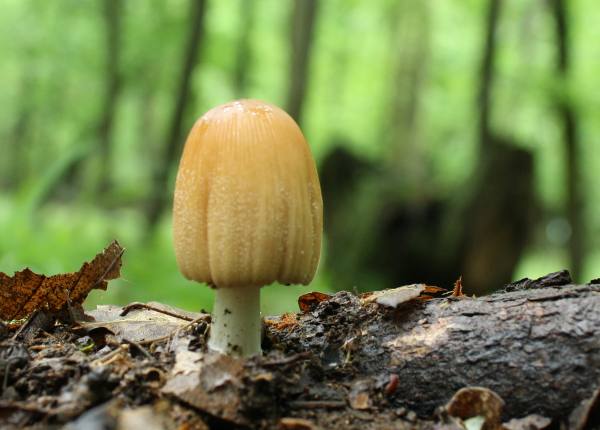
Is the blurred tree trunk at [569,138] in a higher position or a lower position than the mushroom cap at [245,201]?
→ higher

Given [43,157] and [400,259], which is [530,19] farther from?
[43,157]

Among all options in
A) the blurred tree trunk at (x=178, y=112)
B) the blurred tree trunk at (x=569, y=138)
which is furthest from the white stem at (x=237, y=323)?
the blurred tree trunk at (x=569, y=138)

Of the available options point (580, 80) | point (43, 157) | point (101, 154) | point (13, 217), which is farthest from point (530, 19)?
point (43, 157)

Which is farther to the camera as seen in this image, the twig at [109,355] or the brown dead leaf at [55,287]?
the brown dead leaf at [55,287]

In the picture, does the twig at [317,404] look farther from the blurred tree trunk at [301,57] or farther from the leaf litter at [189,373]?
the blurred tree trunk at [301,57]

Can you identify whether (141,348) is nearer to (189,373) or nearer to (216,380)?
(189,373)

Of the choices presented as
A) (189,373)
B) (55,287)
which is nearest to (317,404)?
(189,373)
